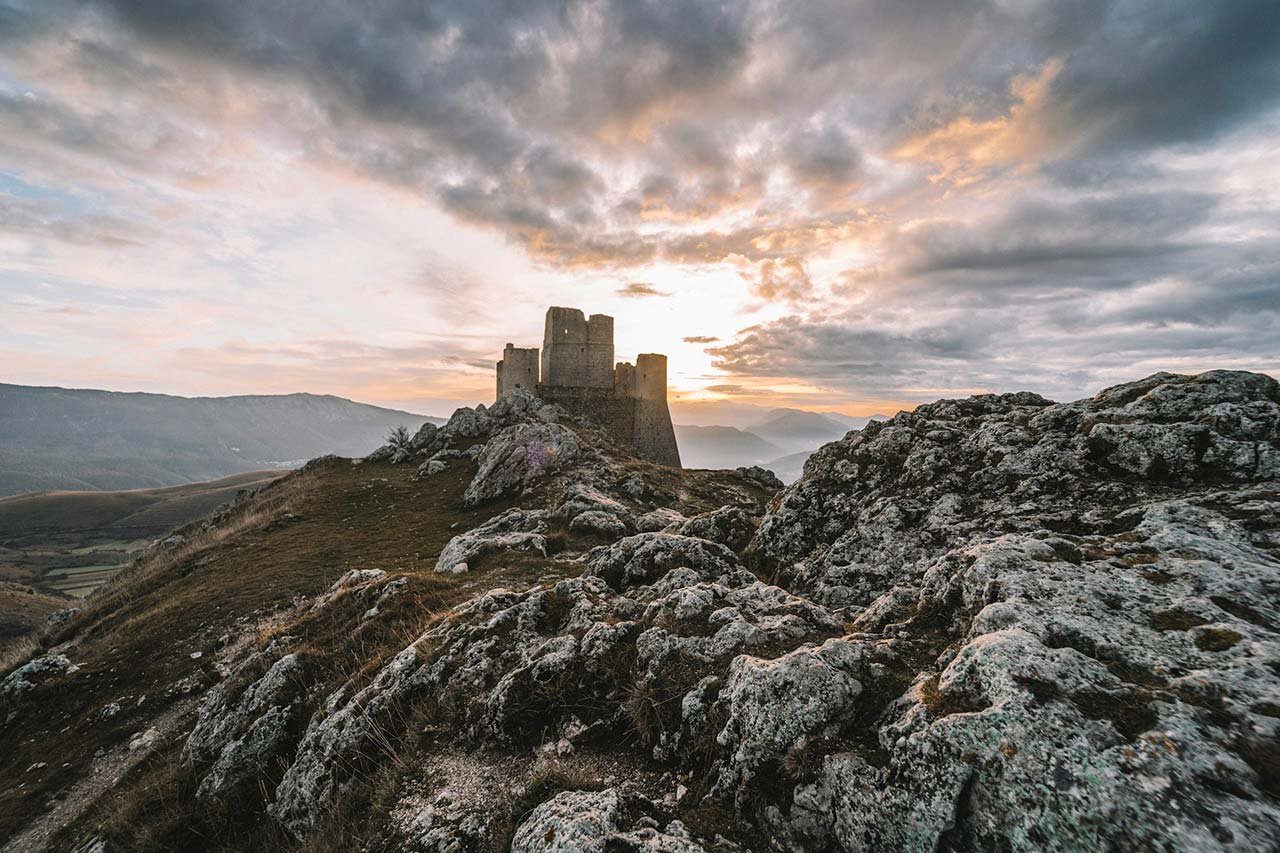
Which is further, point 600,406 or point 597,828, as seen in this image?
point 600,406

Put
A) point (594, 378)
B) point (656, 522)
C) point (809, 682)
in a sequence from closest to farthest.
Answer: point (809, 682)
point (656, 522)
point (594, 378)

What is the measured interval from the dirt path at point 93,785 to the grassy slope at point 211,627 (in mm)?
133

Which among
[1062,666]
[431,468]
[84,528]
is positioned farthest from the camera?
[84,528]

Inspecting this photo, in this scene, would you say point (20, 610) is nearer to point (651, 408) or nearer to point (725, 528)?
point (651, 408)

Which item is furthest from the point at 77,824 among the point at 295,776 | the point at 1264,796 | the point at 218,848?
the point at 1264,796

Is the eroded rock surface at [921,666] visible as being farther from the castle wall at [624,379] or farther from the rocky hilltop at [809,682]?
the castle wall at [624,379]

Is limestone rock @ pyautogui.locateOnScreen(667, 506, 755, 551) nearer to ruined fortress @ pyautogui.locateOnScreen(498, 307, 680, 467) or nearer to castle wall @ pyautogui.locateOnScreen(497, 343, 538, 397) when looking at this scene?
ruined fortress @ pyautogui.locateOnScreen(498, 307, 680, 467)

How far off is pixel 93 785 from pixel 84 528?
196516mm

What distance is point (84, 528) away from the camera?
14125 centimetres

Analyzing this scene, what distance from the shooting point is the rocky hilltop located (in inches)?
140

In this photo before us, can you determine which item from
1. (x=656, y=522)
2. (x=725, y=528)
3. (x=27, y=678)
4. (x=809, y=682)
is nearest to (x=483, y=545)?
(x=656, y=522)

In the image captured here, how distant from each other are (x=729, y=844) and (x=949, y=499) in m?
6.52

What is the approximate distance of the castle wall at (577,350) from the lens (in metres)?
43.6

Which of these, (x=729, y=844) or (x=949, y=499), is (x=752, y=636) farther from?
(x=949, y=499)
